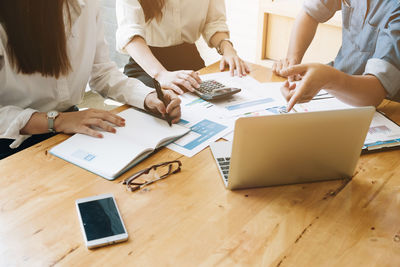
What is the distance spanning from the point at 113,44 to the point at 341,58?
2.25 metres

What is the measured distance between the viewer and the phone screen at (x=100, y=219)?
0.75 m

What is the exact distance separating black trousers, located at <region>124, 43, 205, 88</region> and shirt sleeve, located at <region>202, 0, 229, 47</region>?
123mm

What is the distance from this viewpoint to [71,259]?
27.4 inches

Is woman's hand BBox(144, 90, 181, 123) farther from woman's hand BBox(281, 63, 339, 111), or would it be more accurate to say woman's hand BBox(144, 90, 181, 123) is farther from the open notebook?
woman's hand BBox(281, 63, 339, 111)

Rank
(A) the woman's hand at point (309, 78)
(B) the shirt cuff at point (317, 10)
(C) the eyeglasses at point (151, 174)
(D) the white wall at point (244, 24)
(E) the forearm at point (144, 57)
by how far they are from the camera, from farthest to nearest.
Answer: (D) the white wall at point (244, 24), (B) the shirt cuff at point (317, 10), (E) the forearm at point (144, 57), (A) the woman's hand at point (309, 78), (C) the eyeglasses at point (151, 174)

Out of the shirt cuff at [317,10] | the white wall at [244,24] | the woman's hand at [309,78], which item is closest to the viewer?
the woman's hand at [309,78]

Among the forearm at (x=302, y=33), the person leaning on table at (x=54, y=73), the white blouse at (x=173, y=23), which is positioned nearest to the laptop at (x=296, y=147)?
the person leaning on table at (x=54, y=73)

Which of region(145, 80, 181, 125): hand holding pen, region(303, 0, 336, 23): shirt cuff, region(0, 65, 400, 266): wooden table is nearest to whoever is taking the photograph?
region(0, 65, 400, 266): wooden table

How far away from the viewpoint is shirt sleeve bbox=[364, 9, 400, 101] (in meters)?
1.20

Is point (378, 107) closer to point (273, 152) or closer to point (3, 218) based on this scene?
point (273, 152)

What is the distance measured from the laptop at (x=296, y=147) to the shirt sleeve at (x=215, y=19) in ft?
3.79

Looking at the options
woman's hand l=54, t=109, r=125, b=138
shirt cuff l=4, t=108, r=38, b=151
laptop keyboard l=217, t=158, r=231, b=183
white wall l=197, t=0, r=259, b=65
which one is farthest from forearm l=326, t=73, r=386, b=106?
white wall l=197, t=0, r=259, b=65

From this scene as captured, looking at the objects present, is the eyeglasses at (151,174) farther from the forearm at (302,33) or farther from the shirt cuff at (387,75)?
the forearm at (302,33)

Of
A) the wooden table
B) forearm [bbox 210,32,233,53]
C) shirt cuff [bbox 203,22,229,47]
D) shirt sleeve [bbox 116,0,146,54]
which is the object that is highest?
shirt sleeve [bbox 116,0,146,54]
